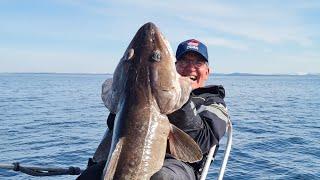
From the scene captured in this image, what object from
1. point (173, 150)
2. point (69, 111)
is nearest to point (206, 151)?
point (173, 150)

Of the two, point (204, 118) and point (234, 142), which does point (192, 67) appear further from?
point (234, 142)

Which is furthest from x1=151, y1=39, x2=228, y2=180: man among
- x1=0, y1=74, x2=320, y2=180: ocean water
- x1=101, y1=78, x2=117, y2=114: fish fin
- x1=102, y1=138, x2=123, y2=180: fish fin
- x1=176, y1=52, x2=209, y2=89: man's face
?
x1=0, y1=74, x2=320, y2=180: ocean water

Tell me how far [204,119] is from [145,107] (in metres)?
1.16

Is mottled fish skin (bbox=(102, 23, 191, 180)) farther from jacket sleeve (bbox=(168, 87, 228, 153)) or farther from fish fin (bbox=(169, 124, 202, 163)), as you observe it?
jacket sleeve (bbox=(168, 87, 228, 153))

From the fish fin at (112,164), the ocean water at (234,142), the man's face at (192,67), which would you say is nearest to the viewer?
the fish fin at (112,164)

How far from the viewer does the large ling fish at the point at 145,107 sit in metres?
4.10

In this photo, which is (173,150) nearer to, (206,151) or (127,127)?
(127,127)

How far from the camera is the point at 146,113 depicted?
13.9ft

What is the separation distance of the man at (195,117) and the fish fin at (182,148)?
0.68 ft

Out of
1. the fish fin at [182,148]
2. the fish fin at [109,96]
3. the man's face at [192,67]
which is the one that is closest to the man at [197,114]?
the man's face at [192,67]

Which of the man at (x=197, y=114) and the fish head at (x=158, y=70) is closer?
the fish head at (x=158, y=70)

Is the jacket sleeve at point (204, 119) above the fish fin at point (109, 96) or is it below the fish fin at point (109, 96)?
below

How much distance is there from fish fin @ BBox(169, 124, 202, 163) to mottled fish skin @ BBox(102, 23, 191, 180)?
0.27 ft

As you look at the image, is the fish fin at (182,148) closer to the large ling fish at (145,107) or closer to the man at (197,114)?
the large ling fish at (145,107)
